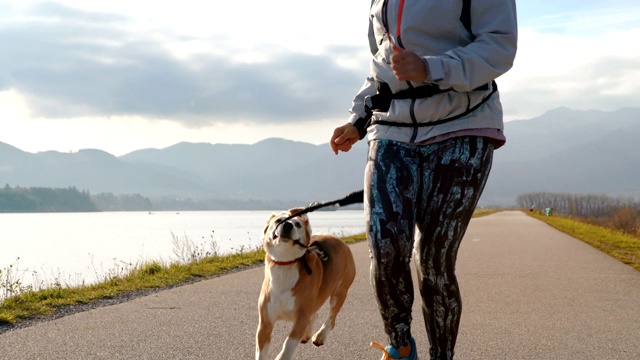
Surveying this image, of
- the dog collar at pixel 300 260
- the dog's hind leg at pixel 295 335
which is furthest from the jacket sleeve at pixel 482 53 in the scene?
the dog's hind leg at pixel 295 335

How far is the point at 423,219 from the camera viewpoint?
11.4 ft

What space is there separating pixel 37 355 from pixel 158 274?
581 centimetres

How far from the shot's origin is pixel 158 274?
11188 millimetres

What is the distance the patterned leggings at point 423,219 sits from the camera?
3.36m

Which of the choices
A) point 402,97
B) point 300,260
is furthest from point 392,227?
point 300,260

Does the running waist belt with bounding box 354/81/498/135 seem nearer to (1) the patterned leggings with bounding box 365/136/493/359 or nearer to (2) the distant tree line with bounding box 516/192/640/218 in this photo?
(1) the patterned leggings with bounding box 365/136/493/359

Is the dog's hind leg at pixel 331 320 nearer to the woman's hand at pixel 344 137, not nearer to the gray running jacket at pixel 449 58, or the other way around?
the woman's hand at pixel 344 137

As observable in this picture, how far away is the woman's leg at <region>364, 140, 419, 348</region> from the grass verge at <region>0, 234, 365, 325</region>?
4.81 meters

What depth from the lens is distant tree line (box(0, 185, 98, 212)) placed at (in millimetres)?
157750

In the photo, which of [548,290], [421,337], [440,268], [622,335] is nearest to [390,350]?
[440,268]

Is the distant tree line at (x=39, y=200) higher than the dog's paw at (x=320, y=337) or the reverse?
higher

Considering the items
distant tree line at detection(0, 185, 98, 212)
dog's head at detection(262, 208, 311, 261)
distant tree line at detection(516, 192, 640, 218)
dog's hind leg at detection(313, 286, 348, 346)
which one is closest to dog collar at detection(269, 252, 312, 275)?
dog's head at detection(262, 208, 311, 261)

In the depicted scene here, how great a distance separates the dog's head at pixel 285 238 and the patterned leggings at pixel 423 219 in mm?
1096

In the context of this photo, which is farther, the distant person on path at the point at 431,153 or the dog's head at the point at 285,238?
the dog's head at the point at 285,238
